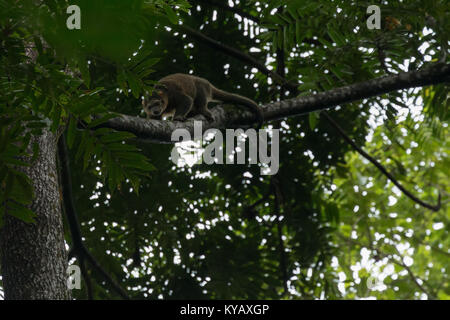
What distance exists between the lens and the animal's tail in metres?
4.26

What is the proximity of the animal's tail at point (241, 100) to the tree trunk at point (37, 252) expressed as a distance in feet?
5.57

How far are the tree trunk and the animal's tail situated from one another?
1.70 meters

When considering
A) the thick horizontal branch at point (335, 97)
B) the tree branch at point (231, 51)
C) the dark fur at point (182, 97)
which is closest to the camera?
the thick horizontal branch at point (335, 97)

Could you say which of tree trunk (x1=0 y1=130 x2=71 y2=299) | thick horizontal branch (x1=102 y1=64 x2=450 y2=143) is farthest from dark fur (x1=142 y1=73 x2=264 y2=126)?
tree trunk (x1=0 y1=130 x2=71 y2=299)

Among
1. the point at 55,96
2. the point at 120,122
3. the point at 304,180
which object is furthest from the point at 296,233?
the point at 55,96

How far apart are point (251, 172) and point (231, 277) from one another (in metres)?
1.20

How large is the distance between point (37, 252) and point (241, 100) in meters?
2.37

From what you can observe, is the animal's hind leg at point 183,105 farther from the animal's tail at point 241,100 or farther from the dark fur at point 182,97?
the animal's tail at point 241,100

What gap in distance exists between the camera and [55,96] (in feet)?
8.35

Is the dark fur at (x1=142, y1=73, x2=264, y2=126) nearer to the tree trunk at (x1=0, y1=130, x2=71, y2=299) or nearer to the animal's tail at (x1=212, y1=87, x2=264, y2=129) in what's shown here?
the animal's tail at (x1=212, y1=87, x2=264, y2=129)

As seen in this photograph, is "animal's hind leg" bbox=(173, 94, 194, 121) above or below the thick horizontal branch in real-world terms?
above

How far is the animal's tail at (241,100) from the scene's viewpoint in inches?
168

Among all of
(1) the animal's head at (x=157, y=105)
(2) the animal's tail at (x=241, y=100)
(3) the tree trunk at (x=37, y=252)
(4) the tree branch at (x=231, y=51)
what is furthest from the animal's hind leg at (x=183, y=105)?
(3) the tree trunk at (x=37, y=252)
